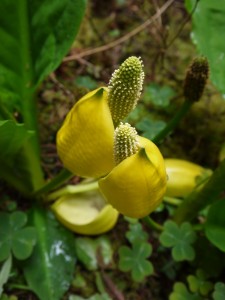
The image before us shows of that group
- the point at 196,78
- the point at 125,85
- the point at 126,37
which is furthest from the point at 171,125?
the point at 126,37

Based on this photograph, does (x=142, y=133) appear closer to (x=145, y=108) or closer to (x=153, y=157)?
(x=145, y=108)

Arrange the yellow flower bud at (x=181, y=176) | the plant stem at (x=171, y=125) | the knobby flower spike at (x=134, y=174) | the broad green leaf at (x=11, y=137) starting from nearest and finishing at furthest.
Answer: the knobby flower spike at (x=134, y=174) < the broad green leaf at (x=11, y=137) < the plant stem at (x=171, y=125) < the yellow flower bud at (x=181, y=176)

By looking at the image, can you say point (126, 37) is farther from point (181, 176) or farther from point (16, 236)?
point (16, 236)

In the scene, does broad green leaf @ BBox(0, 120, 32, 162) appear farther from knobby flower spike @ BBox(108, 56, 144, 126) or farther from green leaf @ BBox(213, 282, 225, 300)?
green leaf @ BBox(213, 282, 225, 300)

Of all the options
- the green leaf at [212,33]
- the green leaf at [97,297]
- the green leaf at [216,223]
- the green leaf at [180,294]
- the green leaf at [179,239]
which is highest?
the green leaf at [212,33]

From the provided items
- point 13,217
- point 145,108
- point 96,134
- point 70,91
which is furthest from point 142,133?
point 96,134

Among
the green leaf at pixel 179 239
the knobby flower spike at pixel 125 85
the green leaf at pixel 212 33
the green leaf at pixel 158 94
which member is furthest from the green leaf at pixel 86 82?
the knobby flower spike at pixel 125 85

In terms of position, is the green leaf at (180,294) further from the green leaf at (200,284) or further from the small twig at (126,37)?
the small twig at (126,37)

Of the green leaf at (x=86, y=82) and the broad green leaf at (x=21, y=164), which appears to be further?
the green leaf at (x=86, y=82)
